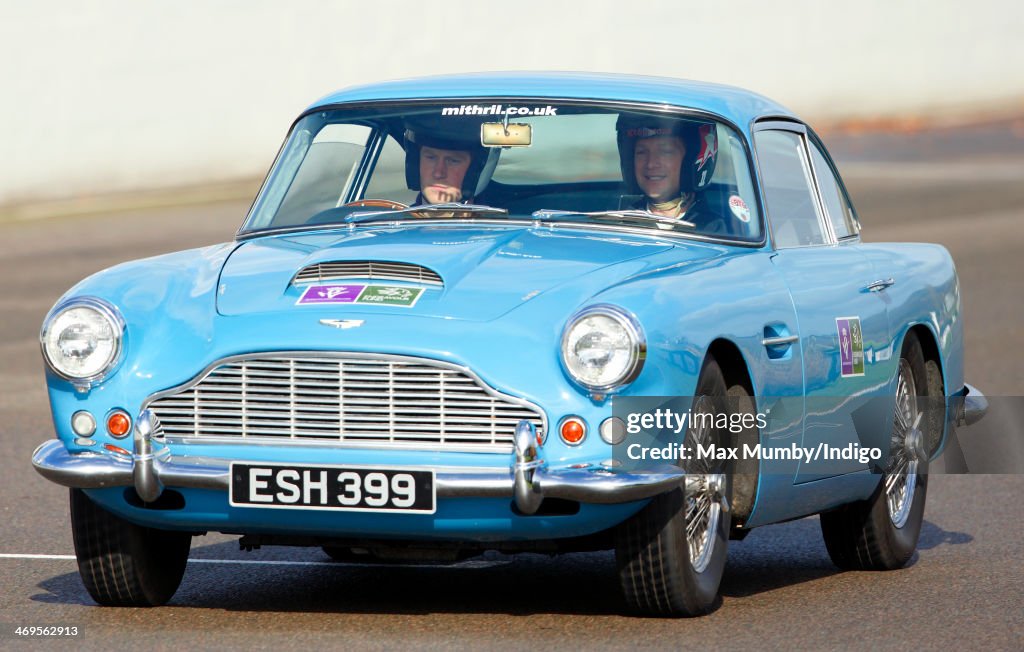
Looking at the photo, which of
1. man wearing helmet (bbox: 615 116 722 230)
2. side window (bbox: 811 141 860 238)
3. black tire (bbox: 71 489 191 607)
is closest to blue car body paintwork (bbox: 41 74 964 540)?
man wearing helmet (bbox: 615 116 722 230)

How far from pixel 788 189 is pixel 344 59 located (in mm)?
22187

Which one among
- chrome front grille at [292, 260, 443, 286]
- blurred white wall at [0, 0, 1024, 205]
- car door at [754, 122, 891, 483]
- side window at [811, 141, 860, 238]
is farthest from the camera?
blurred white wall at [0, 0, 1024, 205]

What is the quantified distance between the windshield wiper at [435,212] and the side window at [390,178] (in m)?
0.18

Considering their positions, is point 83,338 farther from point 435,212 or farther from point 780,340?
point 780,340

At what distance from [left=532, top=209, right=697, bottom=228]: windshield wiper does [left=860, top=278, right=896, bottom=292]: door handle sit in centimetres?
83

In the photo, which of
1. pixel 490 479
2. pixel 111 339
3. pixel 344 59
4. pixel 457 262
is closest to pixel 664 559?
pixel 490 479

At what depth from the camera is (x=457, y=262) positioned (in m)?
5.83

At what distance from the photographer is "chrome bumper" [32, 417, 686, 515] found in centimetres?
523

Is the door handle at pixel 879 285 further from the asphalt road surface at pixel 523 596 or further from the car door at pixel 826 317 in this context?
the asphalt road surface at pixel 523 596

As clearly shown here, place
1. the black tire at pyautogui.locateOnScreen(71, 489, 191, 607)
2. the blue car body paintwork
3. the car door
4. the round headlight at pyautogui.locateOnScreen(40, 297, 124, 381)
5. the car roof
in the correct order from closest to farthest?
the blue car body paintwork → the round headlight at pyautogui.locateOnScreen(40, 297, 124, 381) → the black tire at pyautogui.locateOnScreen(71, 489, 191, 607) → the car door → the car roof

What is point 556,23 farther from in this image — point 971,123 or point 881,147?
point 971,123

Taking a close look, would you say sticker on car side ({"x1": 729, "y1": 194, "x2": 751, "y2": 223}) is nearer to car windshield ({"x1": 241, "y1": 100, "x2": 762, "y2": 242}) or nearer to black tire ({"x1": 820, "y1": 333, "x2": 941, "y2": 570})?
car windshield ({"x1": 241, "y1": 100, "x2": 762, "y2": 242})

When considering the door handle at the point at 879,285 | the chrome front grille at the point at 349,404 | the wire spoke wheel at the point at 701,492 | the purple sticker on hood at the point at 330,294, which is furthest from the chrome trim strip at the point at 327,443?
the door handle at the point at 879,285

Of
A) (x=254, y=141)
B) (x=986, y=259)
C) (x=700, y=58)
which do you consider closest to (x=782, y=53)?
(x=700, y=58)
